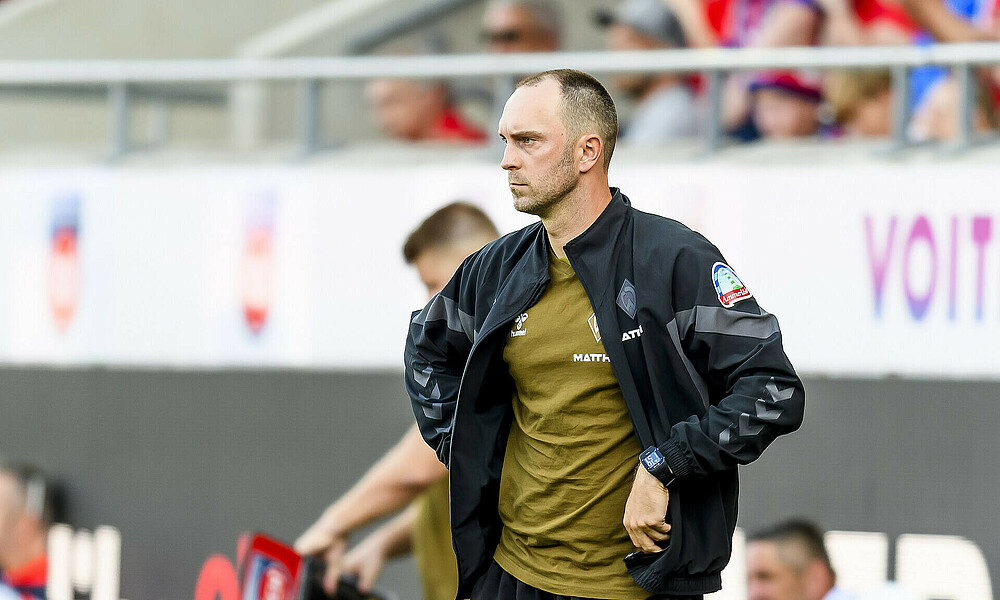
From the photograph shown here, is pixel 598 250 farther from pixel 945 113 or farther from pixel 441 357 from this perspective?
pixel 945 113

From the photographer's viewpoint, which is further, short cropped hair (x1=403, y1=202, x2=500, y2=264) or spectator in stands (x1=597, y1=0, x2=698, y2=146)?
spectator in stands (x1=597, y1=0, x2=698, y2=146)

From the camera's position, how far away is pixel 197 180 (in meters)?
5.21

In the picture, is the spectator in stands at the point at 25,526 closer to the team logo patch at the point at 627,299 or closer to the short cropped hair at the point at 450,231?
the short cropped hair at the point at 450,231

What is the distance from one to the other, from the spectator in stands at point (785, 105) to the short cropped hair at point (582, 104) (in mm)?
2684

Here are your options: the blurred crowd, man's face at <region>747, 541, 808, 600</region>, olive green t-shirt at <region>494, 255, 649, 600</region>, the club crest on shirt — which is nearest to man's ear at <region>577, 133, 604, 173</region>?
olive green t-shirt at <region>494, 255, 649, 600</region>

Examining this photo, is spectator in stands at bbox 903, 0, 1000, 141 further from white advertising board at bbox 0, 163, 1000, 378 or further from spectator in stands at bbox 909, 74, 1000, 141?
white advertising board at bbox 0, 163, 1000, 378

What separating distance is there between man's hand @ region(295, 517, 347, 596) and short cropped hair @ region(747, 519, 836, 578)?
5.48ft

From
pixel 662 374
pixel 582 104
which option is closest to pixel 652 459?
pixel 662 374

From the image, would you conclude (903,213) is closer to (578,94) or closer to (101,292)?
(578,94)

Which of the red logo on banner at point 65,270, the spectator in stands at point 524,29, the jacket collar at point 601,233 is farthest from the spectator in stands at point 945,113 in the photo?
the red logo on banner at point 65,270

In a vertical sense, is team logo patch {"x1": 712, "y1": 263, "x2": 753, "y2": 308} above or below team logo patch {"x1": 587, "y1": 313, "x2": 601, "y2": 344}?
above

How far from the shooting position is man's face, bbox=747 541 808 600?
15.0 ft

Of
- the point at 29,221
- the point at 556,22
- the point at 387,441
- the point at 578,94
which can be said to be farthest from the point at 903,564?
the point at 29,221

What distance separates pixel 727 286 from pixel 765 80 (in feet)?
9.47
